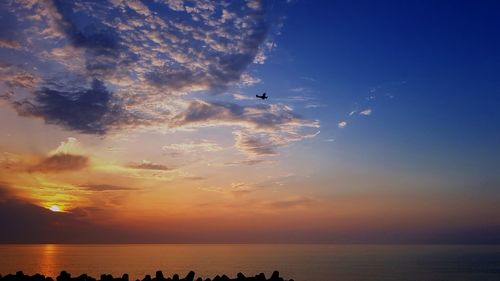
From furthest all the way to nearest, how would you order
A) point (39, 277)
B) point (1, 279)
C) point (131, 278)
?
point (131, 278), point (39, 277), point (1, 279)

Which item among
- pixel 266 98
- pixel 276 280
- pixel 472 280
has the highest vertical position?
pixel 266 98

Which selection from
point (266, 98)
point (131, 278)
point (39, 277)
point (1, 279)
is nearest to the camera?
point (1, 279)

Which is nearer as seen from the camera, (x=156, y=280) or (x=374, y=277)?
(x=156, y=280)

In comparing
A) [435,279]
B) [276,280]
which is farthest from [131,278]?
[276,280]

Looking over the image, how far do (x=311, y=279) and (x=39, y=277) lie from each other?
70609 mm

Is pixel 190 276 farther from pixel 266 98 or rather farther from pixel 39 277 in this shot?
pixel 266 98

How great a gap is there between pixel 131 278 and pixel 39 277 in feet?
218

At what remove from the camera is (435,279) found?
88.9 metres

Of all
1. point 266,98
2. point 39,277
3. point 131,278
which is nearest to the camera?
point 39,277

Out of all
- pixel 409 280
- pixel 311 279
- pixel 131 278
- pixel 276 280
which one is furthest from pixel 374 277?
pixel 276 280

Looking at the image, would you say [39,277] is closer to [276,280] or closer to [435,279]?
[276,280]

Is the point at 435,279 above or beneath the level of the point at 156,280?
beneath

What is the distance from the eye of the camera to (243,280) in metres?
26.8

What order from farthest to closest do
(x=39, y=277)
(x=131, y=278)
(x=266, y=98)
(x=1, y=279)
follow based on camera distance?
1. (x=131, y=278)
2. (x=266, y=98)
3. (x=39, y=277)
4. (x=1, y=279)
